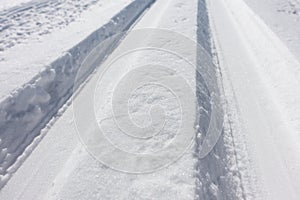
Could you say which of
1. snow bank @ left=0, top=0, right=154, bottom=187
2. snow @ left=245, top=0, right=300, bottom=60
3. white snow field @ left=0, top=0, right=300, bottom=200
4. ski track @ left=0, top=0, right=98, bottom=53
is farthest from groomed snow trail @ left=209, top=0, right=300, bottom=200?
ski track @ left=0, top=0, right=98, bottom=53

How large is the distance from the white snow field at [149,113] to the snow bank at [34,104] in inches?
0.8

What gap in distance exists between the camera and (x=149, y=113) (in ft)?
13.6

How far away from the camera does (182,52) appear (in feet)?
20.2

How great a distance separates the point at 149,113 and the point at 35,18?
6946mm

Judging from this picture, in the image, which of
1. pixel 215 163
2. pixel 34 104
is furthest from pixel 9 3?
pixel 215 163

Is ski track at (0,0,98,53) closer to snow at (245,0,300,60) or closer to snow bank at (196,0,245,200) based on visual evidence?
snow bank at (196,0,245,200)

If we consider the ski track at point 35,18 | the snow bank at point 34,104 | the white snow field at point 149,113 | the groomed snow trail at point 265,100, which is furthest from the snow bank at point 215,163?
the ski track at point 35,18

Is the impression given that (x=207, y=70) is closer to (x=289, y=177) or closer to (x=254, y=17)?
(x=289, y=177)

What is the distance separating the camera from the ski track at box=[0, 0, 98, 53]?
24.8 ft

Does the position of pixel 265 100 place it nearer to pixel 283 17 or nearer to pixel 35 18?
pixel 283 17

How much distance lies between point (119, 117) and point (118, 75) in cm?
184

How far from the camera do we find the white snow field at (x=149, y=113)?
10.8 feet

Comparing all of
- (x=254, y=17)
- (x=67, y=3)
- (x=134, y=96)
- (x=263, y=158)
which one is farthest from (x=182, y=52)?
(x=67, y=3)

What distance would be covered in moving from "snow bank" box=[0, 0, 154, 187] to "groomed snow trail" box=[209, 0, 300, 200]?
3222 mm
